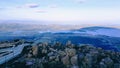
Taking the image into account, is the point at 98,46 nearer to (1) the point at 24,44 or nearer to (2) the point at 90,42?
(2) the point at 90,42

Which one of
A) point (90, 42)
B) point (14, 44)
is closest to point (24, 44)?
point (14, 44)

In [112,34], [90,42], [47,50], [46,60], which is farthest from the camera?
[112,34]

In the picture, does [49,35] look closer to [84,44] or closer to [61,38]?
[61,38]

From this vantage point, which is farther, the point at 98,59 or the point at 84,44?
the point at 84,44

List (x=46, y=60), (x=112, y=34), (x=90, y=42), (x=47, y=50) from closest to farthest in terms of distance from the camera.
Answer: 1. (x=46, y=60)
2. (x=47, y=50)
3. (x=90, y=42)
4. (x=112, y=34)

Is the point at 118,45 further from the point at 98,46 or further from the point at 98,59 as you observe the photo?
the point at 98,59

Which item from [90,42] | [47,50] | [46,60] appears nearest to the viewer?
[46,60]

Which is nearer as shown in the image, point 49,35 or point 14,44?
point 14,44

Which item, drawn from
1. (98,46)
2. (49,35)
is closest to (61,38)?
(49,35)
